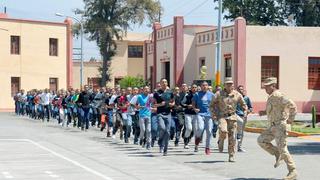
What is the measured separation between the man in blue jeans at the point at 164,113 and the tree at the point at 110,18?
47.0 meters

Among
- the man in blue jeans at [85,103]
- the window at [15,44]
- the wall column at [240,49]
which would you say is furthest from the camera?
the window at [15,44]

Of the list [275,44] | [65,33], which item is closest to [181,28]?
[275,44]

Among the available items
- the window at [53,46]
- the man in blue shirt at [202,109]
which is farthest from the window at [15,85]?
the man in blue shirt at [202,109]

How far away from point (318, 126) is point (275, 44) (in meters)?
14.6

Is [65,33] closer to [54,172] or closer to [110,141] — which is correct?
[110,141]

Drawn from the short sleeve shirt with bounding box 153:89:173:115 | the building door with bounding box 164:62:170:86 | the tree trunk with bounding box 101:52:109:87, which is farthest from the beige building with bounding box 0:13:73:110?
the short sleeve shirt with bounding box 153:89:173:115

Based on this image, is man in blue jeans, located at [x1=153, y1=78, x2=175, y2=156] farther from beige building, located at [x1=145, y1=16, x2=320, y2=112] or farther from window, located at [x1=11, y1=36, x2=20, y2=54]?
window, located at [x1=11, y1=36, x2=20, y2=54]

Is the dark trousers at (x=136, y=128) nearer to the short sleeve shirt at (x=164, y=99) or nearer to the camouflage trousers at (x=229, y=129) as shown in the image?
the short sleeve shirt at (x=164, y=99)

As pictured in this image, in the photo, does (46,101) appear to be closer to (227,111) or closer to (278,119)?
(227,111)

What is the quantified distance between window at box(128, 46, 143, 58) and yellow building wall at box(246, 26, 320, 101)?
2935 centimetres

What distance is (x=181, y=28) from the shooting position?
4919cm

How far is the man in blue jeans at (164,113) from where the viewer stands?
17672 millimetres

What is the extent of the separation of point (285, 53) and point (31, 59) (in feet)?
80.9

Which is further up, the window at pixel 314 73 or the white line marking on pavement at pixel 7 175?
the window at pixel 314 73
